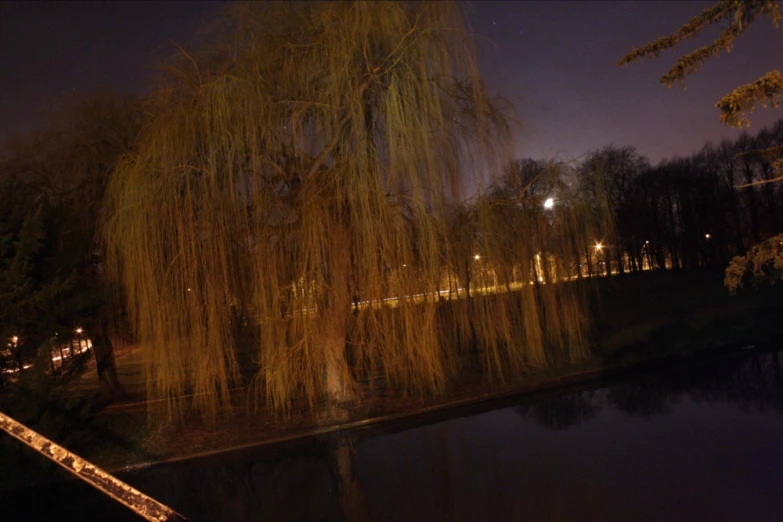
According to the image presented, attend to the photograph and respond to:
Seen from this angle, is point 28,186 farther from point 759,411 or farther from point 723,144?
point 723,144

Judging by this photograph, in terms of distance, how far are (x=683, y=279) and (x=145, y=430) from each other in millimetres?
33005

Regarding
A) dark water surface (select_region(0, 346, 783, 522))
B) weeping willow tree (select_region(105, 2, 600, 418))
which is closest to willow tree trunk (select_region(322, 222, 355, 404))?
weeping willow tree (select_region(105, 2, 600, 418))

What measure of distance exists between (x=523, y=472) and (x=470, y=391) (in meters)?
6.44

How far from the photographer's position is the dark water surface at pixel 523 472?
6949mm

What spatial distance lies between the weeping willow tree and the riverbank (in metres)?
0.85

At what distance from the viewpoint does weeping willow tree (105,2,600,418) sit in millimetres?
11555

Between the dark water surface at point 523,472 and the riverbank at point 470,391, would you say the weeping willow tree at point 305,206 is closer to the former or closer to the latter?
the riverbank at point 470,391

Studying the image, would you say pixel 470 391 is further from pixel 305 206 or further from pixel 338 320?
pixel 305 206

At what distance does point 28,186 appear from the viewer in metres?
15.5

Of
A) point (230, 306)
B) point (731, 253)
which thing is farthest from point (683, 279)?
point (230, 306)

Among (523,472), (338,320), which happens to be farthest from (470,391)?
(523,472)

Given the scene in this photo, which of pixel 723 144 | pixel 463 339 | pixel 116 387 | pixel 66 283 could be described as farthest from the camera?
pixel 723 144

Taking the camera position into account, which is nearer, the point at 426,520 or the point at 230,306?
the point at 426,520

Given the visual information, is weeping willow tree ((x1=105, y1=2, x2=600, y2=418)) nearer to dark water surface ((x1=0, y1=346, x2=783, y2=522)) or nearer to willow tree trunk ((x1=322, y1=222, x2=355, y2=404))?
willow tree trunk ((x1=322, y1=222, x2=355, y2=404))
